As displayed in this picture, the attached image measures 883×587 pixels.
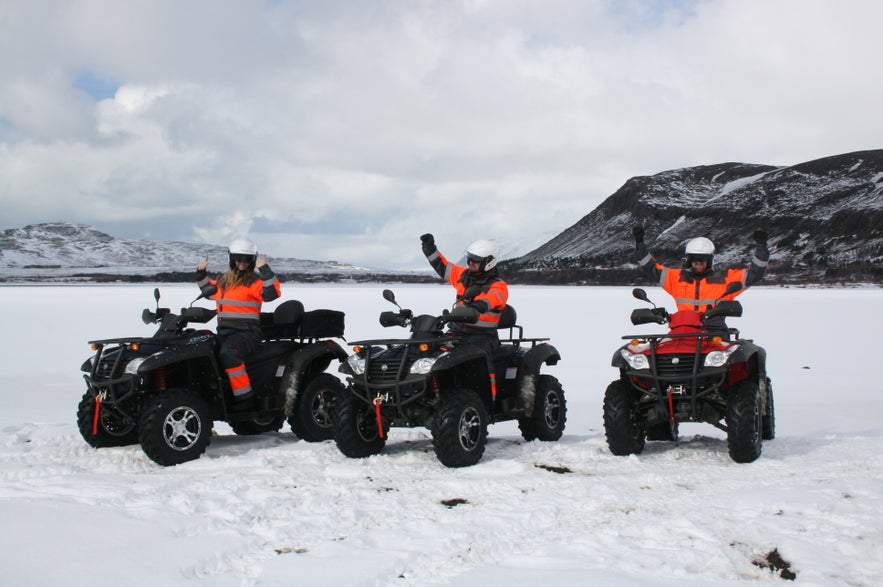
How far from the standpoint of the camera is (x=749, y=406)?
22.5ft

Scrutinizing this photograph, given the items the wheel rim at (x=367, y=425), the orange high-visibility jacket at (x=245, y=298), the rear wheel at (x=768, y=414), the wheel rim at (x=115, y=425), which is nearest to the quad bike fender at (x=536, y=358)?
the wheel rim at (x=367, y=425)

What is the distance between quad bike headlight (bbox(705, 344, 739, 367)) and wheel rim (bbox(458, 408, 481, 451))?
1921mm

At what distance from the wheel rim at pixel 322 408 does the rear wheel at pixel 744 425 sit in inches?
142

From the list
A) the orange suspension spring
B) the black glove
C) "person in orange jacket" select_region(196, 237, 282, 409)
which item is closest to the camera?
the orange suspension spring

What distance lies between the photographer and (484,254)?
7840 millimetres

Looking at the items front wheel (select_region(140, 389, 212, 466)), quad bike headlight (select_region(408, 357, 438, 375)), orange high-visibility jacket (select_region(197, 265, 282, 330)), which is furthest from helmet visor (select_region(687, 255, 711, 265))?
front wheel (select_region(140, 389, 212, 466))

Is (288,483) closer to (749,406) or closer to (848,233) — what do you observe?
(749,406)

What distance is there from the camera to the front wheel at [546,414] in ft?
26.6

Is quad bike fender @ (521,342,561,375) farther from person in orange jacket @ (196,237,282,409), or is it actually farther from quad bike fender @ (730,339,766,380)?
person in orange jacket @ (196,237,282,409)

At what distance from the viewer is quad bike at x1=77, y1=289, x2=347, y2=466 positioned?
22.7 ft

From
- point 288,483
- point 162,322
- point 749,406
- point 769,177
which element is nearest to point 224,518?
point 288,483

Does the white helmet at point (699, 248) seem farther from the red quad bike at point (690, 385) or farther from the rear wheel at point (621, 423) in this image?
the rear wheel at point (621, 423)

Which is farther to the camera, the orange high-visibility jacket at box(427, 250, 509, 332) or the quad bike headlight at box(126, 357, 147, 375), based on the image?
the orange high-visibility jacket at box(427, 250, 509, 332)

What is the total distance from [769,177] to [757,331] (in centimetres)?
14615
